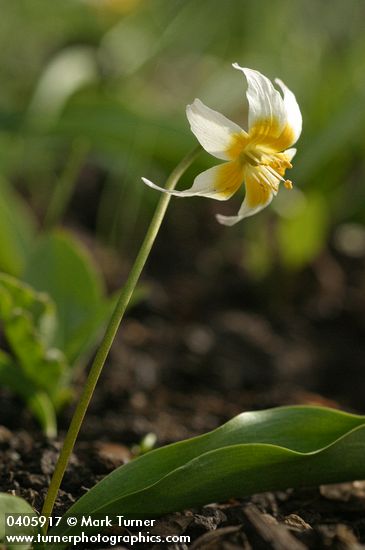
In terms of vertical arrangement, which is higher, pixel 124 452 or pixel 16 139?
pixel 16 139

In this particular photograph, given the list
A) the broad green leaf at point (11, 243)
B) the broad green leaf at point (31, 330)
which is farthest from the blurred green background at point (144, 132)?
the broad green leaf at point (31, 330)

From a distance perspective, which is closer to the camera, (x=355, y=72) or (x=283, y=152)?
(x=283, y=152)

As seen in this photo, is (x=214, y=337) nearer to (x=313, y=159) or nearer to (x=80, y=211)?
(x=313, y=159)

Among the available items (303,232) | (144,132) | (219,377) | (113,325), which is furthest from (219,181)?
(303,232)

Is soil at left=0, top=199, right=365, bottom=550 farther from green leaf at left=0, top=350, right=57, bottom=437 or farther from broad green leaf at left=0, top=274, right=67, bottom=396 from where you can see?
broad green leaf at left=0, top=274, right=67, bottom=396

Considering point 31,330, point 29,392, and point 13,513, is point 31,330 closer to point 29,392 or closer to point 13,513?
point 29,392

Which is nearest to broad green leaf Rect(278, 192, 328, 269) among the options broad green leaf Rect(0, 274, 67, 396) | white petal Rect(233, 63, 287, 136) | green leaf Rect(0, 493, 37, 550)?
broad green leaf Rect(0, 274, 67, 396)

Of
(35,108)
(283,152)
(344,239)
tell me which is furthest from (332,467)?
(344,239)
